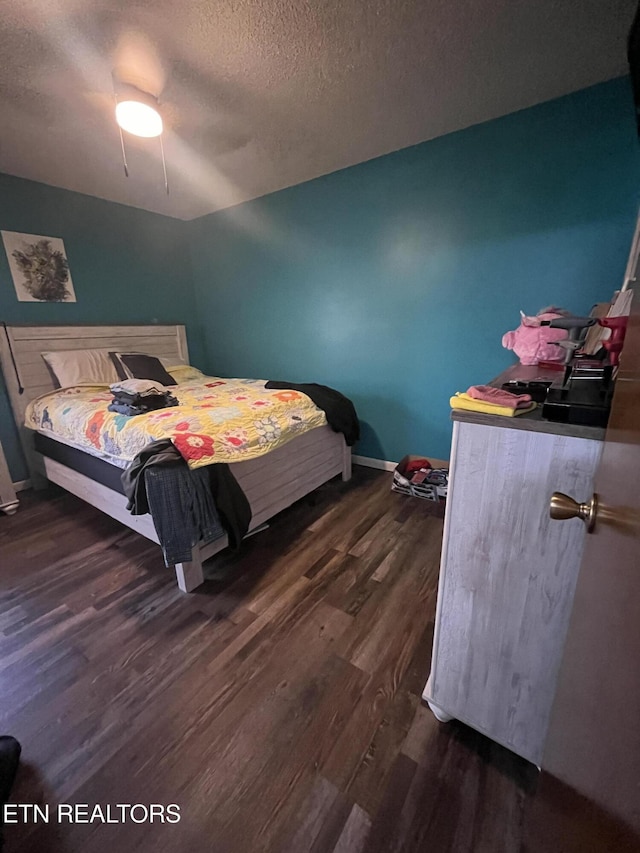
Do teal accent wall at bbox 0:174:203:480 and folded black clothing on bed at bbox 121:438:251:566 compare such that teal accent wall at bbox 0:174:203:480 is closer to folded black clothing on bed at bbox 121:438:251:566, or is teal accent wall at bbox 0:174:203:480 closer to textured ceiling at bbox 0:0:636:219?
textured ceiling at bbox 0:0:636:219

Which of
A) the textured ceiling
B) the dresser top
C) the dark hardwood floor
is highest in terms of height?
the textured ceiling

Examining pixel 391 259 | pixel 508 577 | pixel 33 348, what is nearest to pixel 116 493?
pixel 33 348

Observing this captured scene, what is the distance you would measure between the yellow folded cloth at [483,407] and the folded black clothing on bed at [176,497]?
3.84ft

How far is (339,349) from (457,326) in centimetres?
99

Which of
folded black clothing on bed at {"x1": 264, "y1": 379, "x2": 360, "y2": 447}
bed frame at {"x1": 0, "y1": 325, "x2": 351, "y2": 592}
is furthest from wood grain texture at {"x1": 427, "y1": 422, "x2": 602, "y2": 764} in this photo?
folded black clothing on bed at {"x1": 264, "y1": 379, "x2": 360, "y2": 447}

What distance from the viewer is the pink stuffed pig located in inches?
63.7

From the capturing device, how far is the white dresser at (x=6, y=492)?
7.70ft

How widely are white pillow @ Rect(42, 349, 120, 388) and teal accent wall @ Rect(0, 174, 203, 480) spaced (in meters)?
0.32

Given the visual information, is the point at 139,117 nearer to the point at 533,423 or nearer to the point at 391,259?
the point at 391,259

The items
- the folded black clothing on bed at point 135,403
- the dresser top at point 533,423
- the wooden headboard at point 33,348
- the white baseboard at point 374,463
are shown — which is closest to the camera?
the dresser top at point 533,423

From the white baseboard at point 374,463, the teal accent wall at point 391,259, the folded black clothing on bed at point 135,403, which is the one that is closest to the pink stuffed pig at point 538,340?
the teal accent wall at point 391,259

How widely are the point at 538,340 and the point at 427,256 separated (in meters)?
1.16

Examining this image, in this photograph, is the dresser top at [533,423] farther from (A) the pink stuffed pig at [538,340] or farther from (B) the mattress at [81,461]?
(B) the mattress at [81,461]

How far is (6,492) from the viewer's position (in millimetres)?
2363
